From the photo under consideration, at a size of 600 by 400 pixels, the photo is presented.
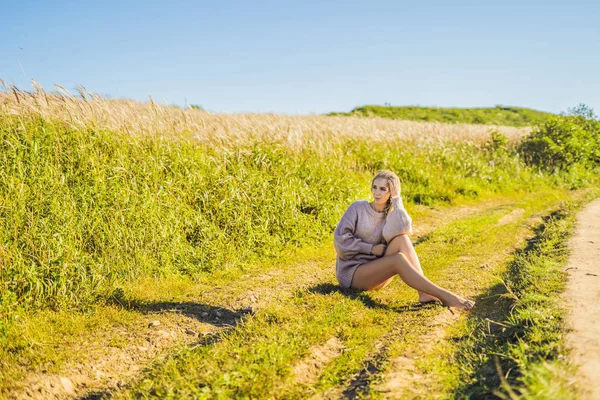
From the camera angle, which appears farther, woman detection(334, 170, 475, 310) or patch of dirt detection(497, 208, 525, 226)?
patch of dirt detection(497, 208, 525, 226)

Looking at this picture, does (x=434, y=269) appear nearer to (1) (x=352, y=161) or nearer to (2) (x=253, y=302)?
(2) (x=253, y=302)

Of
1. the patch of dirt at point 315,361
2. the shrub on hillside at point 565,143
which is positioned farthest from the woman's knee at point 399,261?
the shrub on hillside at point 565,143

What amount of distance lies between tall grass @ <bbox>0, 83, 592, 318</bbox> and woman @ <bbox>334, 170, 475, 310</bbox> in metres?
2.05

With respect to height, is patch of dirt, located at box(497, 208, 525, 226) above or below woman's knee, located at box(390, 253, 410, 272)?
below

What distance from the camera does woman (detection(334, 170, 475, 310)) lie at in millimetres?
5656

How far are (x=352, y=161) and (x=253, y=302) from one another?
6.84 metres

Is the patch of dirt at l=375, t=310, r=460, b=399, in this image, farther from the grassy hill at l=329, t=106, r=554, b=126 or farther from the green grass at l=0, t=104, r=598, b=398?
the grassy hill at l=329, t=106, r=554, b=126

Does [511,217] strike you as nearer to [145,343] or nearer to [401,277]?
[401,277]

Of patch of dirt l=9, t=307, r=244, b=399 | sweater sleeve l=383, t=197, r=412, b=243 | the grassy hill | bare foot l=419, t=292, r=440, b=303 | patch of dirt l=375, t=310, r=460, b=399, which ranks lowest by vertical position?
patch of dirt l=9, t=307, r=244, b=399

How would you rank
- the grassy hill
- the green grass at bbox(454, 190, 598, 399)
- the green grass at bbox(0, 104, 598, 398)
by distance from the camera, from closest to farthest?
1. the green grass at bbox(454, 190, 598, 399)
2. the green grass at bbox(0, 104, 598, 398)
3. the grassy hill

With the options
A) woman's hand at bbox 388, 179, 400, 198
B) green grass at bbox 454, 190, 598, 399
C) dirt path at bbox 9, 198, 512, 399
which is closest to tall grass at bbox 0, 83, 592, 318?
dirt path at bbox 9, 198, 512, 399

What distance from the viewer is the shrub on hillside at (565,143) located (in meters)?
19.5

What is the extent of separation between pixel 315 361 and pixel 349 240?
1930 millimetres

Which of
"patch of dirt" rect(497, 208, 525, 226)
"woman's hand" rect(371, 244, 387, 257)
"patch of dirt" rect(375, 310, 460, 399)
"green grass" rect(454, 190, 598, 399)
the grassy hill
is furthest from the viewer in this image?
Result: the grassy hill
